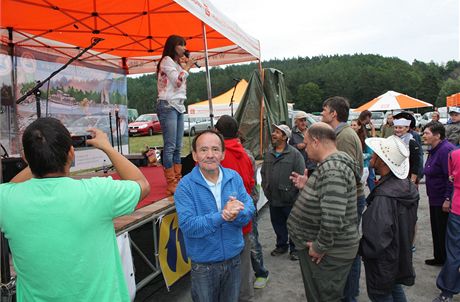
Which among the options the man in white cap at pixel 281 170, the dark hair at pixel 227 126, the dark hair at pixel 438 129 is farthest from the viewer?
the man in white cap at pixel 281 170

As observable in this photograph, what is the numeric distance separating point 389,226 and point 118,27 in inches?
209

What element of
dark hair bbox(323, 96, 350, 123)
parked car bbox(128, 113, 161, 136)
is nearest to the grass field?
parked car bbox(128, 113, 161, 136)

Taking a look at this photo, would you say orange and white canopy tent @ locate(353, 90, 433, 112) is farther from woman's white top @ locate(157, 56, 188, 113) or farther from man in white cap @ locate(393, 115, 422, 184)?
woman's white top @ locate(157, 56, 188, 113)

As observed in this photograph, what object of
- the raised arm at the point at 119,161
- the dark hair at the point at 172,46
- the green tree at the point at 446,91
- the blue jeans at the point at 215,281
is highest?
the green tree at the point at 446,91

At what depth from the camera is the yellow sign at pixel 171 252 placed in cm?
320

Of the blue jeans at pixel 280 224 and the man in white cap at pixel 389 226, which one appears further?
the blue jeans at pixel 280 224

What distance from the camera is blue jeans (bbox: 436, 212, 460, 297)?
9.96 ft

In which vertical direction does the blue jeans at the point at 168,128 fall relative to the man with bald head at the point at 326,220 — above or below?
above

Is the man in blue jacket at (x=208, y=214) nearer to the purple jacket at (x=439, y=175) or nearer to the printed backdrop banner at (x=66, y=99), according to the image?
the purple jacket at (x=439, y=175)

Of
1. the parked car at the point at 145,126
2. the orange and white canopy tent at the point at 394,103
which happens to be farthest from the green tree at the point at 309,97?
the orange and white canopy tent at the point at 394,103

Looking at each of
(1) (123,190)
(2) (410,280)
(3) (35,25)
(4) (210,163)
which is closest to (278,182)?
(2) (410,280)

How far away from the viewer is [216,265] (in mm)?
2062

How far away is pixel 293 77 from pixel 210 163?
8494 centimetres

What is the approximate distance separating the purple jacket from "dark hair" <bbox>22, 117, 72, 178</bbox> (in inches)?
152
